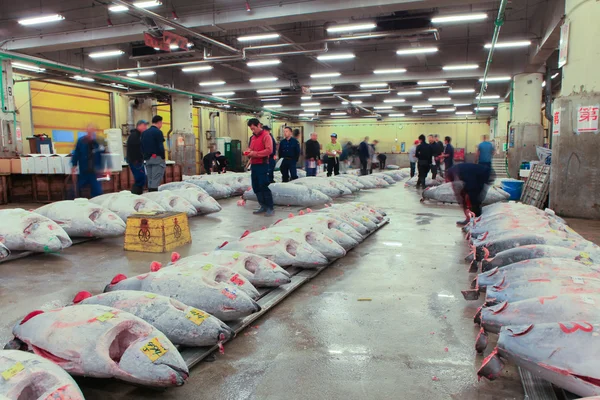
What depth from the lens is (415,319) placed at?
332 centimetres

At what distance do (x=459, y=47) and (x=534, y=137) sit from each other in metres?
4.33

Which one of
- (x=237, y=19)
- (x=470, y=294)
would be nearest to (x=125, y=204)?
(x=470, y=294)

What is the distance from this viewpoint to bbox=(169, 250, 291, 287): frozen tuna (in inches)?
144

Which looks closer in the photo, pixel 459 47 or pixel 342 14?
pixel 342 14

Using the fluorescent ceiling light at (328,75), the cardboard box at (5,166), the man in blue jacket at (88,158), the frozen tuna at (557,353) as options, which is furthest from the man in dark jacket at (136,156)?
the fluorescent ceiling light at (328,75)

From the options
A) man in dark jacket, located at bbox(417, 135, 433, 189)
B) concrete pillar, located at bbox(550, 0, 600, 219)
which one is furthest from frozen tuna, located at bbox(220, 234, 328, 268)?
man in dark jacket, located at bbox(417, 135, 433, 189)

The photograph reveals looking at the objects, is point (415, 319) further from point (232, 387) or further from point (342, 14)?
point (342, 14)

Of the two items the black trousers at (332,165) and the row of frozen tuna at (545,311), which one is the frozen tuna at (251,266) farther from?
the black trousers at (332,165)

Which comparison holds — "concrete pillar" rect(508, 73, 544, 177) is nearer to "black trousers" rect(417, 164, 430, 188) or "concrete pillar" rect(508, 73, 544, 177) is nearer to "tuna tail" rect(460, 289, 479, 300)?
"black trousers" rect(417, 164, 430, 188)

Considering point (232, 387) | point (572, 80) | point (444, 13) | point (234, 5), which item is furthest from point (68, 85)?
point (232, 387)

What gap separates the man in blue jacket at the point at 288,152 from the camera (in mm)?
11166

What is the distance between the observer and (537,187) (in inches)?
377

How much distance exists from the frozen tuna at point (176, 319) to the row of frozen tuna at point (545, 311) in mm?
1542

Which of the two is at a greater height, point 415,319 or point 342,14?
point 342,14
